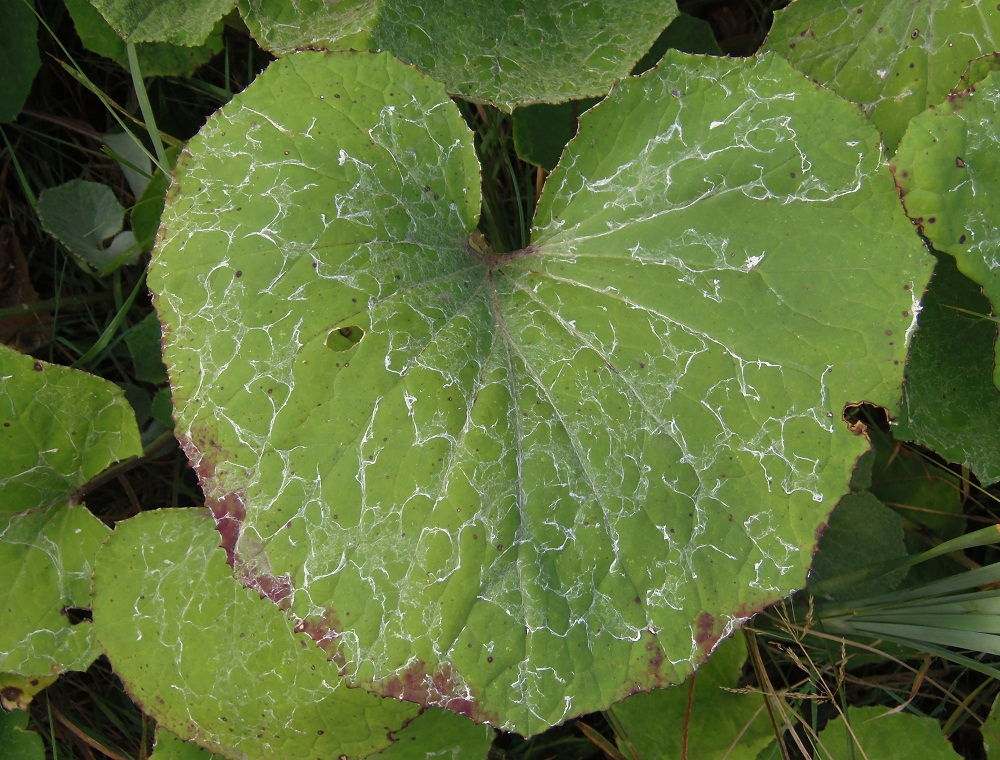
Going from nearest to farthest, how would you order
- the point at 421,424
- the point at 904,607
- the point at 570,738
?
the point at 421,424
the point at 904,607
the point at 570,738

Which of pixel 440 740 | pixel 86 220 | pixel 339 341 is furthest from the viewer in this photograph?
pixel 86 220

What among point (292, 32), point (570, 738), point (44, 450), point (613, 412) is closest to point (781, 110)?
point (613, 412)

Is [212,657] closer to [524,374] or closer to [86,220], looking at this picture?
[524,374]

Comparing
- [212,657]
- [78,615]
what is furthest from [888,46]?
[78,615]

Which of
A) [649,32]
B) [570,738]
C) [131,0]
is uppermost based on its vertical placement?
[131,0]

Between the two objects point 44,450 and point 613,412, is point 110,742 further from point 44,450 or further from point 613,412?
point 613,412

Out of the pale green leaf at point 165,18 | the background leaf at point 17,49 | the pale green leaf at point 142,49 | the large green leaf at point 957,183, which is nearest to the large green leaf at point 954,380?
the large green leaf at point 957,183
